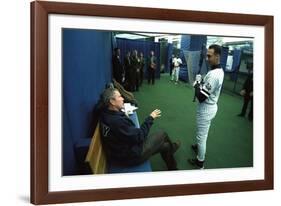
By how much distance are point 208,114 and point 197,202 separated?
0.27 meters

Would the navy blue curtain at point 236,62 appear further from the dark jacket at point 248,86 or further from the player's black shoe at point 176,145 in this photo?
the player's black shoe at point 176,145

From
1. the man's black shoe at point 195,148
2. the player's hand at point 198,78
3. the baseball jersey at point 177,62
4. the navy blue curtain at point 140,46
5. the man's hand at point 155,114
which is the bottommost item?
the man's black shoe at point 195,148

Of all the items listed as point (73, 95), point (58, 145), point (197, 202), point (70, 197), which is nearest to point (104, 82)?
point (73, 95)

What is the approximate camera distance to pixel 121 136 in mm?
1117

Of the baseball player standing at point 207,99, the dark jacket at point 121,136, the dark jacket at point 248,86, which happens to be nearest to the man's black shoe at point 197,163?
the baseball player standing at point 207,99

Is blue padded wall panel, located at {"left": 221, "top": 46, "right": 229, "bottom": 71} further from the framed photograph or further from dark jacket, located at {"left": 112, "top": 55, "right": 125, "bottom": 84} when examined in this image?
dark jacket, located at {"left": 112, "top": 55, "right": 125, "bottom": 84}

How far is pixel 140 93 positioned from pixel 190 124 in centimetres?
18

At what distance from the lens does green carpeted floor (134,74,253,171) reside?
45.3 inches

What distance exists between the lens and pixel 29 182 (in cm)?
109

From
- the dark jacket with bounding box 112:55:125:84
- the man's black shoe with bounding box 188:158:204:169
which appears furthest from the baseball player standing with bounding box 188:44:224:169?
the dark jacket with bounding box 112:55:125:84

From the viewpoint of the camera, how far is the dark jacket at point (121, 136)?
1106 mm

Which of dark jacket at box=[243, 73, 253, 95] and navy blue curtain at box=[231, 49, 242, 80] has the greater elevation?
navy blue curtain at box=[231, 49, 242, 80]

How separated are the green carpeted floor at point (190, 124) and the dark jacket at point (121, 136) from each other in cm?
4

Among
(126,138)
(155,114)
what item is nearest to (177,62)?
(155,114)
